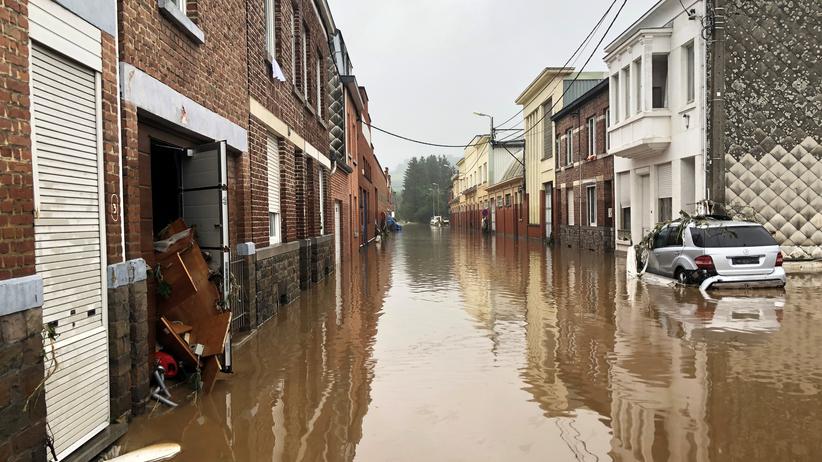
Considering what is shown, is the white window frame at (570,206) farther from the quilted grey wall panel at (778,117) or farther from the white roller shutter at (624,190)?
the quilted grey wall panel at (778,117)

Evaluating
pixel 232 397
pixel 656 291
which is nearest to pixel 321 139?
pixel 656 291

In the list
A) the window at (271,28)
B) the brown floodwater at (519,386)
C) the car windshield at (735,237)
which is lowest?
the brown floodwater at (519,386)

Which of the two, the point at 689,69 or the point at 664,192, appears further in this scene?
the point at 664,192

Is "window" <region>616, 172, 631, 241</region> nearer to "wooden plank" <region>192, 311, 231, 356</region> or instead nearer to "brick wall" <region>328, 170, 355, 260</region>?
"brick wall" <region>328, 170, 355, 260</region>

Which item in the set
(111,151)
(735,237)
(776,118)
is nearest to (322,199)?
(735,237)

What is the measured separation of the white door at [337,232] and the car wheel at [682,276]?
11.0m

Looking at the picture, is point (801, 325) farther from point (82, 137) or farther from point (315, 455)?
point (82, 137)

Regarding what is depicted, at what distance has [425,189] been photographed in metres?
131

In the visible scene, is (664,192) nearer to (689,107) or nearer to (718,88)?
(689,107)

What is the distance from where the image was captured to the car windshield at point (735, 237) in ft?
38.1

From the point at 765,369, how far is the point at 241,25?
8222mm

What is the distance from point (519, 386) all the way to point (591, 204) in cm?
2164

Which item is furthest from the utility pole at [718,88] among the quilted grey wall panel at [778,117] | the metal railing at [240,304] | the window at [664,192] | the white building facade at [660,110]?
the metal railing at [240,304]

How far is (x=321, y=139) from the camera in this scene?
53.2 ft
